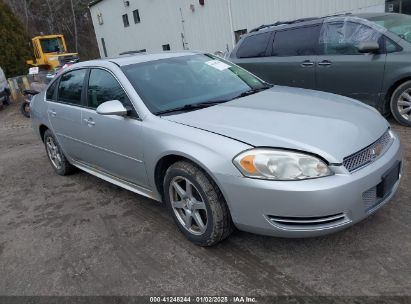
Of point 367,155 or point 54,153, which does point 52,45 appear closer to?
point 54,153

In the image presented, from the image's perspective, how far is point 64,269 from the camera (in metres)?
3.24

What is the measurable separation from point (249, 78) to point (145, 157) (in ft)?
5.01

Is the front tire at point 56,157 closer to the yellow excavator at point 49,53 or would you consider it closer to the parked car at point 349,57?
the parked car at point 349,57

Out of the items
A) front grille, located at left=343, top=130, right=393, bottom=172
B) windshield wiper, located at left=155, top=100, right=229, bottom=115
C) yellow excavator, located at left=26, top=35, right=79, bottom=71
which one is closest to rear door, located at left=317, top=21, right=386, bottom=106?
front grille, located at left=343, top=130, right=393, bottom=172

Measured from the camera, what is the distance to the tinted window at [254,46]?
23.4ft

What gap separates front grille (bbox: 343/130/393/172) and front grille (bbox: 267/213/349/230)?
337mm

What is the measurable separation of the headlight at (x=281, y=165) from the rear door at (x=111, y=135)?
116 centimetres

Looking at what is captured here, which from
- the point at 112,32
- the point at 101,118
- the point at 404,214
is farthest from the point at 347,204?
the point at 112,32

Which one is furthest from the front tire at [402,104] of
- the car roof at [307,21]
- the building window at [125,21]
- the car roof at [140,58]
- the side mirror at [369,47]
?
the building window at [125,21]

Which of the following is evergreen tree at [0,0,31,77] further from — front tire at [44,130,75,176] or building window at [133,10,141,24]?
front tire at [44,130,75,176]

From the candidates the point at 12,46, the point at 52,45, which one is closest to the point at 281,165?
the point at 52,45

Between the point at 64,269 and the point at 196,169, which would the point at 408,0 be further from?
the point at 64,269

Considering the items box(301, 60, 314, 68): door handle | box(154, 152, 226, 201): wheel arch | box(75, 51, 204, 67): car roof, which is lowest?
box(154, 152, 226, 201): wheel arch

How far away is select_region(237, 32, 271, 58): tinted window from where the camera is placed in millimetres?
7142
